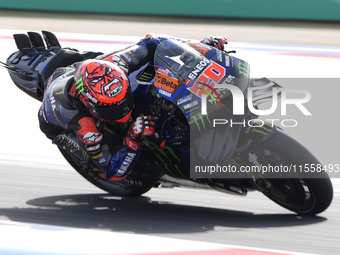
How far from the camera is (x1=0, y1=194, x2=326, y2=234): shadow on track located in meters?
4.75

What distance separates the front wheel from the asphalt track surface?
112 mm

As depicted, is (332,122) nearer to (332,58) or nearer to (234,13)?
(332,58)

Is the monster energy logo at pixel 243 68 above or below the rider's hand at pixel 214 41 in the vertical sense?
below

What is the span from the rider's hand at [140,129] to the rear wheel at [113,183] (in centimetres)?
63

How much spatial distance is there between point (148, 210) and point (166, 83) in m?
1.11

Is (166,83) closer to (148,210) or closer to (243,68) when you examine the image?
(243,68)

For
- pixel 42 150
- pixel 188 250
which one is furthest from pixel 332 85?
pixel 188 250

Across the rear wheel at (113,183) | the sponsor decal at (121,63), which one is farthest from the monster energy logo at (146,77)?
the rear wheel at (113,183)

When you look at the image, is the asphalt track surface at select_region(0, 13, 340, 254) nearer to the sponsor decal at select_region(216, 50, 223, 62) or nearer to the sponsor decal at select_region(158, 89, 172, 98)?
the sponsor decal at select_region(158, 89, 172, 98)

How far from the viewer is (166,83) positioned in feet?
15.1

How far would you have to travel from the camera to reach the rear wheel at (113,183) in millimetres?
5363

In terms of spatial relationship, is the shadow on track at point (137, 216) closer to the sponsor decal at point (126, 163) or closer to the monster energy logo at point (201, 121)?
the sponsor decal at point (126, 163)

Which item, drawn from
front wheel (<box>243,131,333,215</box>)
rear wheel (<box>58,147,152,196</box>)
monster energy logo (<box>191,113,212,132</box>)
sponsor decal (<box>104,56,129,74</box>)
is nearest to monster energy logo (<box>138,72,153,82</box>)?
sponsor decal (<box>104,56,129,74</box>)

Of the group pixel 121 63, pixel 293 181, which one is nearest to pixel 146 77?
pixel 121 63
